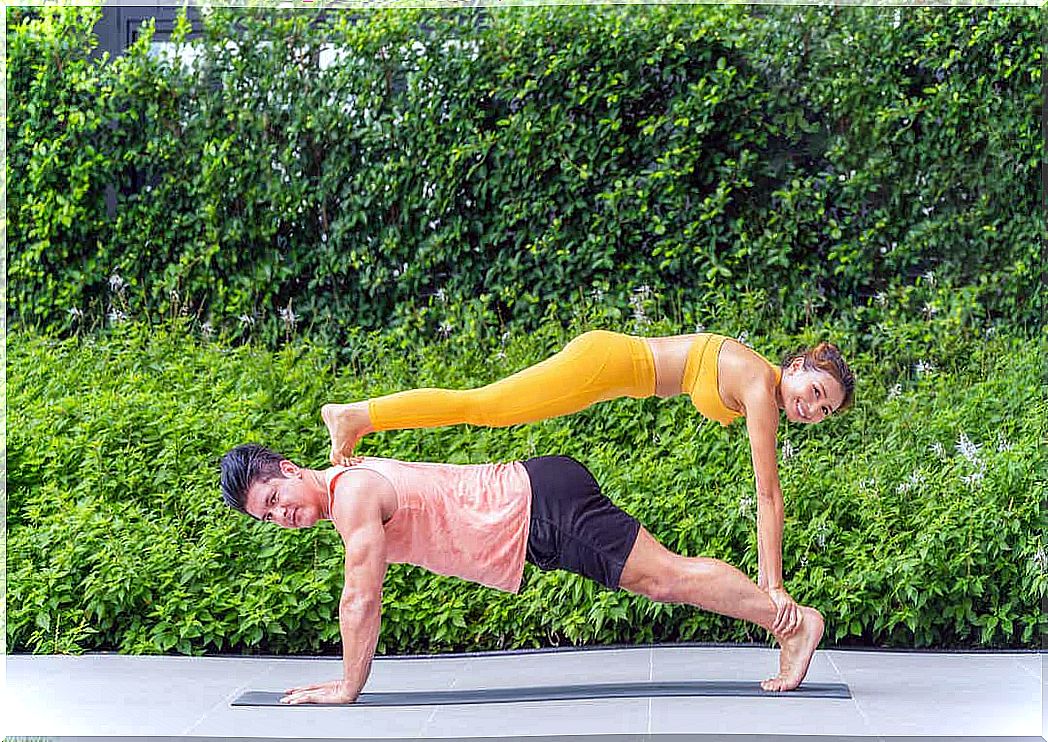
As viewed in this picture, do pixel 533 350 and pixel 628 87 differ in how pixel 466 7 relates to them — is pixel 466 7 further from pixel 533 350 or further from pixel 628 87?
pixel 533 350

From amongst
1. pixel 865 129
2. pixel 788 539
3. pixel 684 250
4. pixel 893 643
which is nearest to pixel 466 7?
pixel 684 250

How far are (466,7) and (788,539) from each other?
313 cm

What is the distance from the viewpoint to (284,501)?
425 cm

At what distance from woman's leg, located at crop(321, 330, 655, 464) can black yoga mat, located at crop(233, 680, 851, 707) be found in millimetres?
879

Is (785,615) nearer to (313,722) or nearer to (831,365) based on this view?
(831,365)

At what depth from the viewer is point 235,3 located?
630cm

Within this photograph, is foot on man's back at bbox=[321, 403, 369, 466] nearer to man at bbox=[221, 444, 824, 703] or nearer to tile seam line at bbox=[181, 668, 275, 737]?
Result: man at bbox=[221, 444, 824, 703]

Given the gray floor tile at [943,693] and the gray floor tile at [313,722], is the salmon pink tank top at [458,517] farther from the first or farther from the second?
the gray floor tile at [943,693]

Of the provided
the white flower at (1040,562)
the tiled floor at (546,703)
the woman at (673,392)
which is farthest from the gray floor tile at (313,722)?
the white flower at (1040,562)

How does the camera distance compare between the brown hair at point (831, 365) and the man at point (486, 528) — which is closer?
the man at point (486, 528)

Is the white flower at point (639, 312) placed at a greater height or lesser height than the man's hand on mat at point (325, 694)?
greater

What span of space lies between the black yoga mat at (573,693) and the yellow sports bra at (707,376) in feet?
3.22

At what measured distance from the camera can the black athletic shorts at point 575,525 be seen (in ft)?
14.3

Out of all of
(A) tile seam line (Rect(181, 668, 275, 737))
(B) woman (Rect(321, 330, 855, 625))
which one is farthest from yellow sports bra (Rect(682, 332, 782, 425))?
(A) tile seam line (Rect(181, 668, 275, 737))
